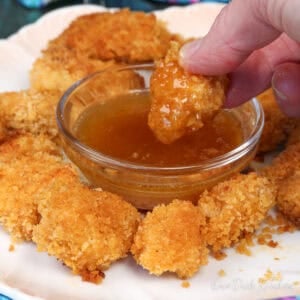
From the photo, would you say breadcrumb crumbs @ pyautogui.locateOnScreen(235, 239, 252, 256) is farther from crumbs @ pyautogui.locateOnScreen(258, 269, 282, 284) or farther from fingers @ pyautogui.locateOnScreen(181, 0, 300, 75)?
fingers @ pyautogui.locateOnScreen(181, 0, 300, 75)

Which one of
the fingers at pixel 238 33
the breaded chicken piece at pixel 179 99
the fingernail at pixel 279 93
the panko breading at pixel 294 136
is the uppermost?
the fingers at pixel 238 33

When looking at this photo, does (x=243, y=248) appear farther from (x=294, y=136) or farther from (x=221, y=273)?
(x=294, y=136)

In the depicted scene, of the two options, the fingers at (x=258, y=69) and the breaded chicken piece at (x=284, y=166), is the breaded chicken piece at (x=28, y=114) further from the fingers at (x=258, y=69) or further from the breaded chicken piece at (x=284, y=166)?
the breaded chicken piece at (x=284, y=166)

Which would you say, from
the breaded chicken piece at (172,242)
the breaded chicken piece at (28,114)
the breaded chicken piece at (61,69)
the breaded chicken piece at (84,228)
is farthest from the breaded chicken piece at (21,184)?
the breaded chicken piece at (61,69)

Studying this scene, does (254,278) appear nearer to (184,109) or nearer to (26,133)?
(184,109)

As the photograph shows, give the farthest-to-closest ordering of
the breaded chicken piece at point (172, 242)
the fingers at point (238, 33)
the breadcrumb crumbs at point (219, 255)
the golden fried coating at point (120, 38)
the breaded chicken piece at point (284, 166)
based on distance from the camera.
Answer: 1. the golden fried coating at point (120, 38)
2. the breaded chicken piece at point (284, 166)
3. the breadcrumb crumbs at point (219, 255)
4. the breaded chicken piece at point (172, 242)
5. the fingers at point (238, 33)

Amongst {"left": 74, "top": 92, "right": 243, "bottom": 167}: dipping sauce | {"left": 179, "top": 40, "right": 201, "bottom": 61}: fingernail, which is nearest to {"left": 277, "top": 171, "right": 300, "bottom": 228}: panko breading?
{"left": 74, "top": 92, "right": 243, "bottom": 167}: dipping sauce
